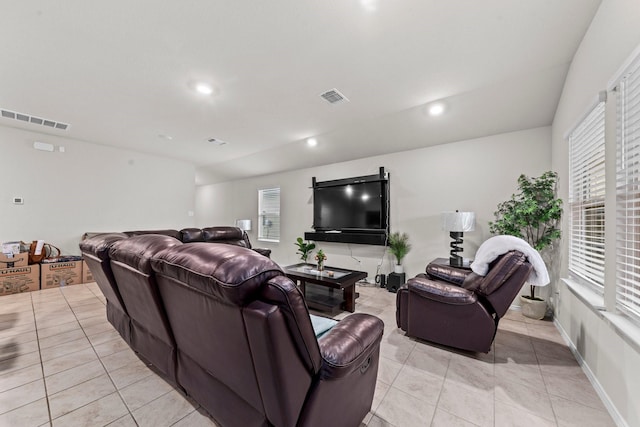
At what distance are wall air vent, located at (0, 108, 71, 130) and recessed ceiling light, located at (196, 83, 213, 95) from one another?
296 cm

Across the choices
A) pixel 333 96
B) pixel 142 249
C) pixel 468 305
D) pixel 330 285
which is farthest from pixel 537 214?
pixel 142 249

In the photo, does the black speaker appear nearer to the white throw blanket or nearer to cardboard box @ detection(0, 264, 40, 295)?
the white throw blanket

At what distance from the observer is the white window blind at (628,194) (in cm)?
151

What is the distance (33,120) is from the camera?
4.08 meters

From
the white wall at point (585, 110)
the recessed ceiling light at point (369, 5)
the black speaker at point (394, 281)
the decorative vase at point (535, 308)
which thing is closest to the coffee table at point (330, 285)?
the black speaker at point (394, 281)

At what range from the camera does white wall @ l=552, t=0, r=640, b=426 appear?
146cm

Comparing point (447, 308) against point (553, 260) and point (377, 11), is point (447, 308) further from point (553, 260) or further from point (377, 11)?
point (377, 11)

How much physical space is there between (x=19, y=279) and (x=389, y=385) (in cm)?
568

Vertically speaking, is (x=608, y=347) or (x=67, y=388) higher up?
(x=608, y=347)

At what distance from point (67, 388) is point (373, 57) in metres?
3.73

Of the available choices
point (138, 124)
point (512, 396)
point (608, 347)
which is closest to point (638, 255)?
point (608, 347)

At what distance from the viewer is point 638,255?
152 centimetres

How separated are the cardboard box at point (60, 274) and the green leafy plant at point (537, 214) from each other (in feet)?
22.7

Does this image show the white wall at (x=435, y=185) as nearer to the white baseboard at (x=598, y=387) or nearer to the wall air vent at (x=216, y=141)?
the white baseboard at (x=598, y=387)
